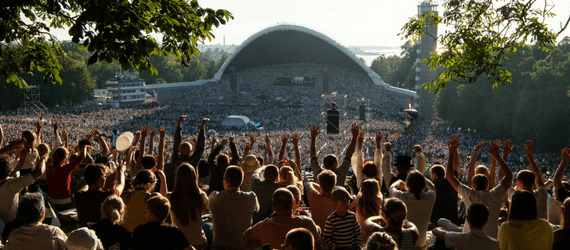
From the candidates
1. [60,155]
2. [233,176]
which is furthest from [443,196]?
[60,155]

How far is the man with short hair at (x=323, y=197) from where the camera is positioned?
12.4 feet

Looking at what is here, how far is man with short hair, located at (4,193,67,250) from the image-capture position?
119 inches

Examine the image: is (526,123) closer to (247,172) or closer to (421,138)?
(421,138)

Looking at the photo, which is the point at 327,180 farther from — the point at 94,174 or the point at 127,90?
the point at 127,90

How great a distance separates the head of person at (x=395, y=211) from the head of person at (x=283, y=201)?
668mm

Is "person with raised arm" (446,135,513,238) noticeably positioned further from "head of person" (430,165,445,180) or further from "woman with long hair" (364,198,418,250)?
"woman with long hair" (364,198,418,250)

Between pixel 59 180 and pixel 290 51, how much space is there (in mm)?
54856

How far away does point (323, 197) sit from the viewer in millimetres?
3848

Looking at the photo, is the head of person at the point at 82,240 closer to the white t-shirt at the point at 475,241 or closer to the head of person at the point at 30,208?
the head of person at the point at 30,208

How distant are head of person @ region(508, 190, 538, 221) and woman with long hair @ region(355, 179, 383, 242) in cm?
100

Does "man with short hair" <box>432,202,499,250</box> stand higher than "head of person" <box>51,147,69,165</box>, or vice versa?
"head of person" <box>51,147,69,165</box>

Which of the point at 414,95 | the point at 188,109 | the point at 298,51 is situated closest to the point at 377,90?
the point at 414,95

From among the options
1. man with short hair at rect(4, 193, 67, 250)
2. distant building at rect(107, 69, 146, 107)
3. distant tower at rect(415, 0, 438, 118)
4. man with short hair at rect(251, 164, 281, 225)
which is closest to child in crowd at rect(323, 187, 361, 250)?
man with short hair at rect(251, 164, 281, 225)

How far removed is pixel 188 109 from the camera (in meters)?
46.8
